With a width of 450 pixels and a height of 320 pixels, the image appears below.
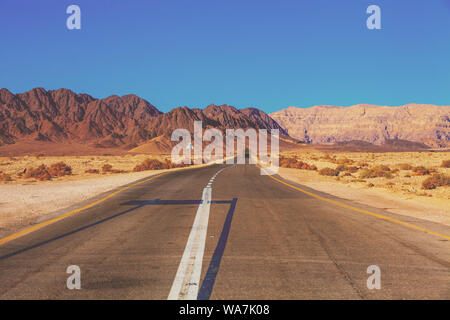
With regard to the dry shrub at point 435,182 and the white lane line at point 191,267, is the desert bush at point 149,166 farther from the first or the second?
the white lane line at point 191,267

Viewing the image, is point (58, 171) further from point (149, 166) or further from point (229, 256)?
point (229, 256)

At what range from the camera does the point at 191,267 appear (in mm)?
5285

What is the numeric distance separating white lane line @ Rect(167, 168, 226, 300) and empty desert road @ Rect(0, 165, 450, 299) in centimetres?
2

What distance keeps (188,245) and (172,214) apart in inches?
139

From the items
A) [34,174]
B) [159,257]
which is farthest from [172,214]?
[34,174]

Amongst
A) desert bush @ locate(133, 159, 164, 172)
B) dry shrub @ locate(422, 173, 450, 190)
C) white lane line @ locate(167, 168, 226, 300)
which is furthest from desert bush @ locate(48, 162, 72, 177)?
white lane line @ locate(167, 168, 226, 300)

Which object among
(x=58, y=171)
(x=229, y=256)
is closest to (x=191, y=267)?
(x=229, y=256)

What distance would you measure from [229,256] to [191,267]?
0.77m

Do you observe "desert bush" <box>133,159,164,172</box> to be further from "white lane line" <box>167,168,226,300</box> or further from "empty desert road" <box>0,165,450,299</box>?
"white lane line" <box>167,168,226,300</box>

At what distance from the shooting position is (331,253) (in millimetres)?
6047

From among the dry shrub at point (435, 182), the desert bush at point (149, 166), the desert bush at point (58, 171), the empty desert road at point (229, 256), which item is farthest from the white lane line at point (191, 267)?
the desert bush at point (149, 166)

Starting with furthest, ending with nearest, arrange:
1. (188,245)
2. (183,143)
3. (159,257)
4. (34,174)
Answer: (183,143)
(34,174)
(188,245)
(159,257)

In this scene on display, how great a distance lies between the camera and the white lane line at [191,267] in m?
4.31
